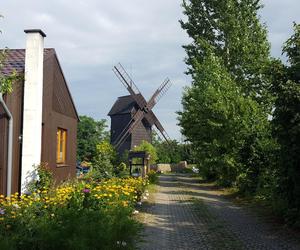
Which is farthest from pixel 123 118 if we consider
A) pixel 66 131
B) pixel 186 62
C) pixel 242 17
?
pixel 66 131

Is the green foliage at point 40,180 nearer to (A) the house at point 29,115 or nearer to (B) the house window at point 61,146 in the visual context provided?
(A) the house at point 29,115

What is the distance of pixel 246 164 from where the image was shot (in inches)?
751

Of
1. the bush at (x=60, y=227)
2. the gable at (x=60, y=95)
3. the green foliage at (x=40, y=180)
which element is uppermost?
the gable at (x=60, y=95)

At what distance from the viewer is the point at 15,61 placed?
15914 millimetres

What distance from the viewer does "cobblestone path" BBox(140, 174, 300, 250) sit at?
30.9ft

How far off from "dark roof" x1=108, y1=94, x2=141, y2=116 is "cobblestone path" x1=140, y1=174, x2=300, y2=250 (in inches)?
1643

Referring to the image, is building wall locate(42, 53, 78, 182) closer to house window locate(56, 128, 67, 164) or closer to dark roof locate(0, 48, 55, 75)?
house window locate(56, 128, 67, 164)

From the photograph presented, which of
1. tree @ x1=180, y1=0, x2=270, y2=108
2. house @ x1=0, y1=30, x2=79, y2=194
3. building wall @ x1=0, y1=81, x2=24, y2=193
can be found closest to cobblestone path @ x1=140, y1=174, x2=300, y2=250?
house @ x1=0, y1=30, x2=79, y2=194

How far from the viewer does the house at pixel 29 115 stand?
1398cm

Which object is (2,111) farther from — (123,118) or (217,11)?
(123,118)

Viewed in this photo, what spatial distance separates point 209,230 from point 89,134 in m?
58.3

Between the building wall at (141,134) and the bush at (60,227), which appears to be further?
the building wall at (141,134)

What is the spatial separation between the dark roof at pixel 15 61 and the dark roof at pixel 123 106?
40.1m

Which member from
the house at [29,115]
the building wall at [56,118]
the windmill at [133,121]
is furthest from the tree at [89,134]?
the house at [29,115]
